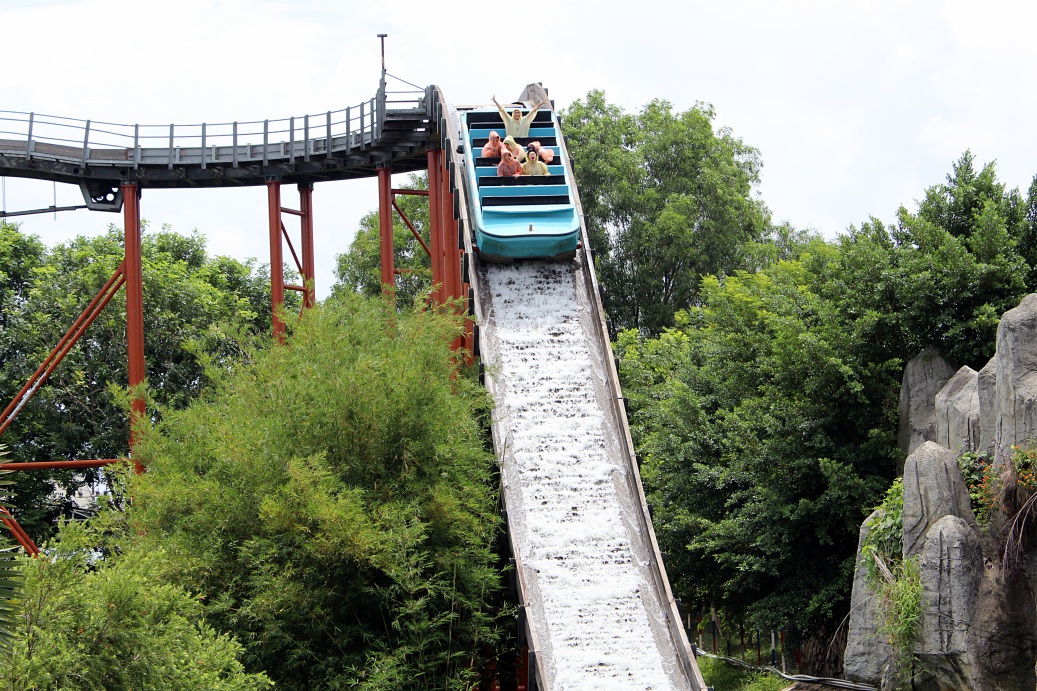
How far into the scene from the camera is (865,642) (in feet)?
48.9

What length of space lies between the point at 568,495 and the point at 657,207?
2111cm

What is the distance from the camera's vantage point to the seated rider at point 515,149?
2112 centimetres

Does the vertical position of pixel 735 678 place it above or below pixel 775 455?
below

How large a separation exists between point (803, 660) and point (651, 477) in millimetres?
Result: 3877

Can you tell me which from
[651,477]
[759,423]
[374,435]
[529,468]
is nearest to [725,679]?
[651,477]

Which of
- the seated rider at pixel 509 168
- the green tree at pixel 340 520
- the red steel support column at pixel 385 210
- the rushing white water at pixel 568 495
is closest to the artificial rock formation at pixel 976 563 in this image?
the rushing white water at pixel 568 495

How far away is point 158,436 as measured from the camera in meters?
15.4

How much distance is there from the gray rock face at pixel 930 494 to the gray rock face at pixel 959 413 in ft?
3.11

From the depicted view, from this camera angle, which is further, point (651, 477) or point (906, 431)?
point (651, 477)

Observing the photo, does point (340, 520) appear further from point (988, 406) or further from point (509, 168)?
point (509, 168)

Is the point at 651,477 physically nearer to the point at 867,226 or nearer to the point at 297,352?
the point at 867,226

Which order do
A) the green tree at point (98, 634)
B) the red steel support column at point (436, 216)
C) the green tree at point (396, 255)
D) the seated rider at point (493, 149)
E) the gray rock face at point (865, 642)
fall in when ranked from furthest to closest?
the green tree at point (396, 255)
the red steel support column at point (436, 216)
the seated rider at point (493, 149)
the gray rock face at point (865, 642)
the green tree at point (98, 634)

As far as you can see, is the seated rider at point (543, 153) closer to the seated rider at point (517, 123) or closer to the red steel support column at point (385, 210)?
the seated rider at point (517, 123)

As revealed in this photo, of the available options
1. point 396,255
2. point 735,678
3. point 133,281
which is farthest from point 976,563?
point 396,255
